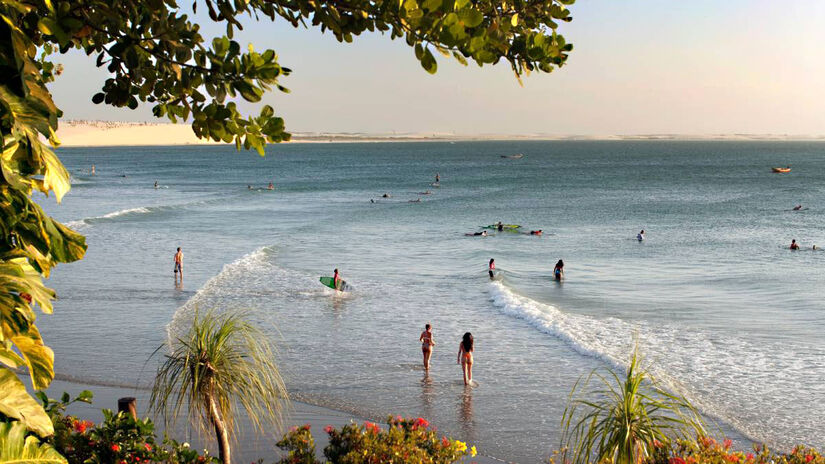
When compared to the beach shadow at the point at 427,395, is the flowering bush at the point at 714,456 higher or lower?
higher

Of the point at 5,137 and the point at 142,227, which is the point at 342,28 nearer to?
the point at 5,137

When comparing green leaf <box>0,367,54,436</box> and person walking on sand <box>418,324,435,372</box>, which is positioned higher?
green leaf <box>0,367,54,436</box>

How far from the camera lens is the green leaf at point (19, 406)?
10.7 feet

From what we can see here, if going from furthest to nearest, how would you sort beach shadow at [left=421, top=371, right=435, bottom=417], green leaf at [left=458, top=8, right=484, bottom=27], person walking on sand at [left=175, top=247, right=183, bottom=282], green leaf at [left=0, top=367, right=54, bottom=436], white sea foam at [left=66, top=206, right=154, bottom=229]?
white sea foam at [left=66, top=206, right=154, bottom=229] < person walking on sand at [left=175, top=247, right=183, bottom=282] < beach shadow at [left=421, top=371, right=435, bottom=417] < green leaf at [left=458, top=8, right=484, bottom=27] < green leaf at [left=0, top=367, right=54, bottom=436]

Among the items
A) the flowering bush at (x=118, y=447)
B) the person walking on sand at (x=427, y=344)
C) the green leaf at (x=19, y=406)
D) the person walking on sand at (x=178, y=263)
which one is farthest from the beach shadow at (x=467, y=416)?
the person walking on sand at (x=178, y=263)

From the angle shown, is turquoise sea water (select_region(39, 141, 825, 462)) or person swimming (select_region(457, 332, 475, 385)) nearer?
turquoise sea water (select_region(39, 141, 825, 462))

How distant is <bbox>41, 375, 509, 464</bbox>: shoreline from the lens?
11.1 metres

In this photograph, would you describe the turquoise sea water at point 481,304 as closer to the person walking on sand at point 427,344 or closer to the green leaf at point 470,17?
the person walking on sand at point 427,344

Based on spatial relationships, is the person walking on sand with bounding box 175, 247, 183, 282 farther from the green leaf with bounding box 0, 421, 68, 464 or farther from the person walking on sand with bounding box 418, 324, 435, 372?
the green leaf with bounding box 0, 421, 68, 464

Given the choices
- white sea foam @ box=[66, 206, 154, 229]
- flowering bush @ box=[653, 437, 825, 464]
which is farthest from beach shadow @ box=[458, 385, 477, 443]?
white sea foam @ box=[66, 206, 154, 229]

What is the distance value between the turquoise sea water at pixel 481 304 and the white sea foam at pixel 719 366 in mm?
62

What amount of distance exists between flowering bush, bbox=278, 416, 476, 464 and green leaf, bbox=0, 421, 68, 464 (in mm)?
4005

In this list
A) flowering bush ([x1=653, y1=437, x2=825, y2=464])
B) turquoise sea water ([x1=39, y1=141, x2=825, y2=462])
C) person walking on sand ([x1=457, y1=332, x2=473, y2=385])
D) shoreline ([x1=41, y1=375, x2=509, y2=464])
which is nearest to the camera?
flowering bush ([x1=653, y1=437, x2=825, y2=464])

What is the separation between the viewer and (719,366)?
55.1 ft
